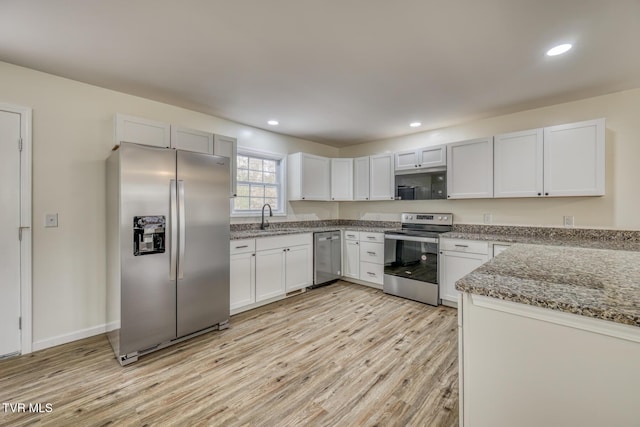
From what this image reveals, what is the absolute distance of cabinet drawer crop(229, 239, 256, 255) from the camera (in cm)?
317

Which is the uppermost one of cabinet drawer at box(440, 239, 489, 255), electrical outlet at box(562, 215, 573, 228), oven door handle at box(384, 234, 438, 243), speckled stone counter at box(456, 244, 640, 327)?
electrical outlet at box(562, 215, 573, 228)

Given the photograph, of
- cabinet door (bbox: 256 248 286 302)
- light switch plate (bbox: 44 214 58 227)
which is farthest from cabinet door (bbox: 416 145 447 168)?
light switch plate (bbox: 44 214 58 227)

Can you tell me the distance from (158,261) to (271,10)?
218cm

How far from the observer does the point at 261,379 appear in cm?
206

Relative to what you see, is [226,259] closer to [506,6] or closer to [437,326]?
[437,326]

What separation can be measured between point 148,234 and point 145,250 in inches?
5.5

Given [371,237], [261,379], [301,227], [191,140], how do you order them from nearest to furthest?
1. [261,379]
2. [191,140]
3. [371,237]
4. [301,227]

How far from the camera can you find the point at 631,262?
5.05ft

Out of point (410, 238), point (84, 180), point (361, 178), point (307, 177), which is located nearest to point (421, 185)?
point (410, 238)

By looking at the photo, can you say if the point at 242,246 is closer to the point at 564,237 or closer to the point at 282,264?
the point at 282,264

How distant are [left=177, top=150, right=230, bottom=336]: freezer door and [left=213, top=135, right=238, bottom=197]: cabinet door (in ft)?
1.92

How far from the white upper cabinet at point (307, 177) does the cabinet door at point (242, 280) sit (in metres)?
1.49

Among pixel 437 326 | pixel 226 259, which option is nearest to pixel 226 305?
pixel 226 259

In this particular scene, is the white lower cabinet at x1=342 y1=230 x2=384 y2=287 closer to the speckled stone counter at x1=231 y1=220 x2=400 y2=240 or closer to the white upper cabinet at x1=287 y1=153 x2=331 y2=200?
the speckled stone counter at x1=231 y1=220 x2=400 y2=240
